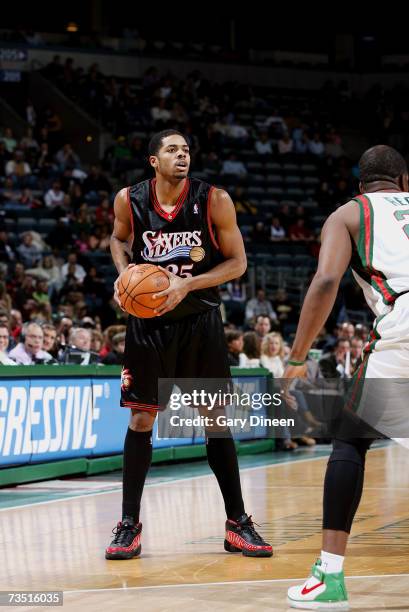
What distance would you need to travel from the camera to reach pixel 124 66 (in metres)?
27.6

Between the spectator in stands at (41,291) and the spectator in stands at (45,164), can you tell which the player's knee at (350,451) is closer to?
the spectator in stands at (41,291)

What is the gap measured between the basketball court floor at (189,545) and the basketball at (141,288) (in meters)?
1.27

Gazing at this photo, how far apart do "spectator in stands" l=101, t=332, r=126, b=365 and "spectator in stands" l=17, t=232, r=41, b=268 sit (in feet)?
21.6

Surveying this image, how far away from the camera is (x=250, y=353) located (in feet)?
44.5

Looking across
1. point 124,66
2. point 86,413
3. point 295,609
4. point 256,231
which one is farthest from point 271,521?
point 124,66

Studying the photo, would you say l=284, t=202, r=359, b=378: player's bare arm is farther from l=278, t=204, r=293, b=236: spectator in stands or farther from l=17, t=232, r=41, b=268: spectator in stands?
l=278, t=204, r=293, b=236: spectator in stands

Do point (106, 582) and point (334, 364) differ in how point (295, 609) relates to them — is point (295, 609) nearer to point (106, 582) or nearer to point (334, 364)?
point (106, 582)

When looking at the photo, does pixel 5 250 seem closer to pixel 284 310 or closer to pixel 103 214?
pixel 103 214

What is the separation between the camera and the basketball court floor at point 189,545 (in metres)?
4.74

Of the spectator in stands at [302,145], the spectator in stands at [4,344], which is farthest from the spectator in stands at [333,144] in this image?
the spectator in stands at [4,344]

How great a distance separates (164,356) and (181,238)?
2.11 feet

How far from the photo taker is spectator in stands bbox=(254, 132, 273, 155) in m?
26.6

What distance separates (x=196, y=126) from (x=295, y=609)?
73.2 ft

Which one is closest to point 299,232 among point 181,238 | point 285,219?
point 285,219
